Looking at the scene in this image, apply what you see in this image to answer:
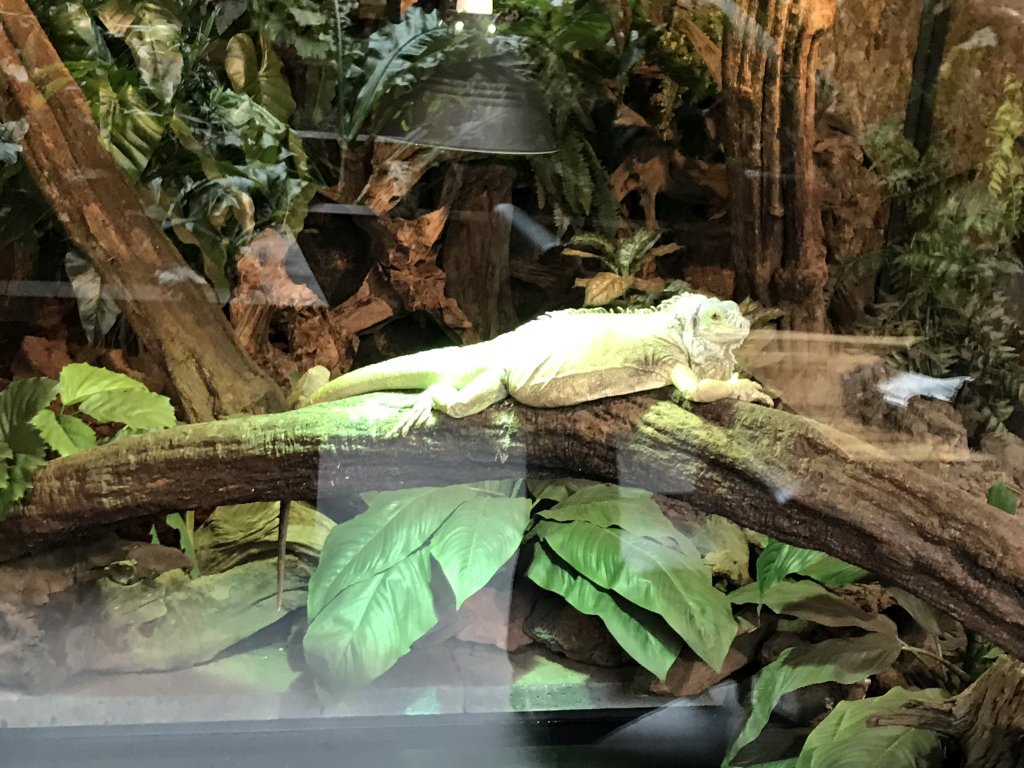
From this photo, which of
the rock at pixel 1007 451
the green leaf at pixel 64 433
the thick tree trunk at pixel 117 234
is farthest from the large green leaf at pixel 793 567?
the green leaf at pixel 64 433

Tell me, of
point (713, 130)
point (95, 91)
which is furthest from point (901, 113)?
point (95, 91)

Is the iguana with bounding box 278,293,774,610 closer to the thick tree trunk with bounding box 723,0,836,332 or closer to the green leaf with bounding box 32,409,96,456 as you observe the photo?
the green leaf with bounding box 32,409,96,456

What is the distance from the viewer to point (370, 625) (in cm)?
231

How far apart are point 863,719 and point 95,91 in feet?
10.6

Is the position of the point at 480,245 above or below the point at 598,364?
above

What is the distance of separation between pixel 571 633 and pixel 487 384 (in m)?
1.04

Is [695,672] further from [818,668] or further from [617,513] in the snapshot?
[617,513]

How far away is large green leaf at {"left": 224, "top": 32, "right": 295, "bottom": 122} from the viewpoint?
2.57 m

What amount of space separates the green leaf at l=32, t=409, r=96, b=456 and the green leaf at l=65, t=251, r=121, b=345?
1.35 feet

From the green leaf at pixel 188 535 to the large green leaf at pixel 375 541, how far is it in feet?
1.71

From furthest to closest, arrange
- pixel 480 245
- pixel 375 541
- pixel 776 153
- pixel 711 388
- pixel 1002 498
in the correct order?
pixel 776 153
pixel 480 245
pixel 375 541
pixel 1002 498
pixel 711 388

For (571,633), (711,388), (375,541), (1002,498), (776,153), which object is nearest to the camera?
(711,388)

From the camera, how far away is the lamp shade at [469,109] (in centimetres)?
242

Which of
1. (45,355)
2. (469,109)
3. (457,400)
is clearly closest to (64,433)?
(45,355)
